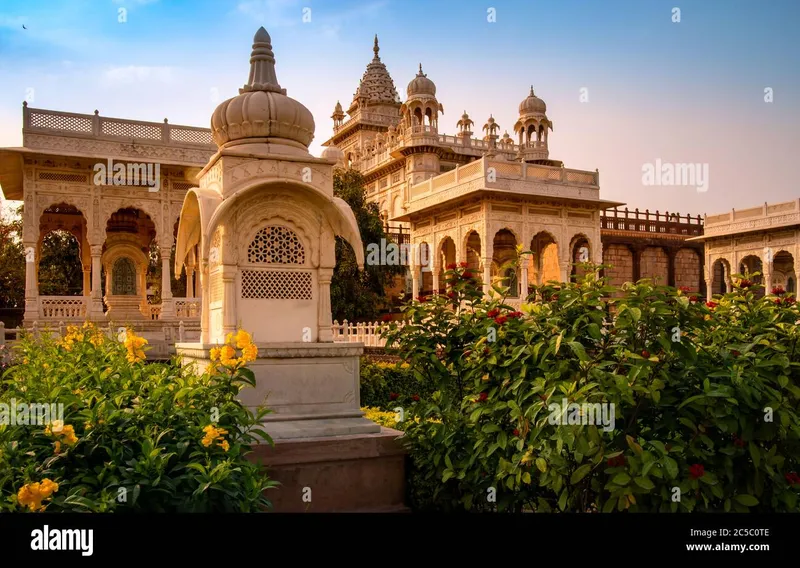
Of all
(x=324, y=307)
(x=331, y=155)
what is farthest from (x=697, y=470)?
(x=331, y=155)

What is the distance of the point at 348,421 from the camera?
6074 millimetres

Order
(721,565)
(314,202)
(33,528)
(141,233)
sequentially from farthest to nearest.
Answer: (141,233)
(314,202)
(721,565)
(33,528)

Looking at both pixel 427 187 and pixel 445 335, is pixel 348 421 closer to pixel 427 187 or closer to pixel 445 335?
pixel 445 335

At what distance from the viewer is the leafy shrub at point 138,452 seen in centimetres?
299

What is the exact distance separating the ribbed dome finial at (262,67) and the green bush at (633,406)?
3.41m

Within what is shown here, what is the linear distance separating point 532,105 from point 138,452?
32692 mm

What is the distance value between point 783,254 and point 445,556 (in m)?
33.7

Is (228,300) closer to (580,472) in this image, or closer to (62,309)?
Answer: (580,472)

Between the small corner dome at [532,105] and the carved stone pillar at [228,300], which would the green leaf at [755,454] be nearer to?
the carved stone pillar at [228,300]

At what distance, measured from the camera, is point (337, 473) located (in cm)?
545

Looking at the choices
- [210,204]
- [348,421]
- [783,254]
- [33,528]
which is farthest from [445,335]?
[783,254]

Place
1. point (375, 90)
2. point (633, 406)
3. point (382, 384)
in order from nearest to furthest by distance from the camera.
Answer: point (633, 406) < point (382, 384) < point (375, 90)

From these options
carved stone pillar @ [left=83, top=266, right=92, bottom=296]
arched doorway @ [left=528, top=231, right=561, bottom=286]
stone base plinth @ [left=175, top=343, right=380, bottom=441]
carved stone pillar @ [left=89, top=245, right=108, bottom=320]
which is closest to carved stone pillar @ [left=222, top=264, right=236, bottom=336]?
stone base plinth @ [left=175, top=343, right=380, bottom=441]

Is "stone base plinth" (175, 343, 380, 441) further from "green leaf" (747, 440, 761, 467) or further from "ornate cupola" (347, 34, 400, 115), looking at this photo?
"ornate cupola" (347, 34, 400, 115)
